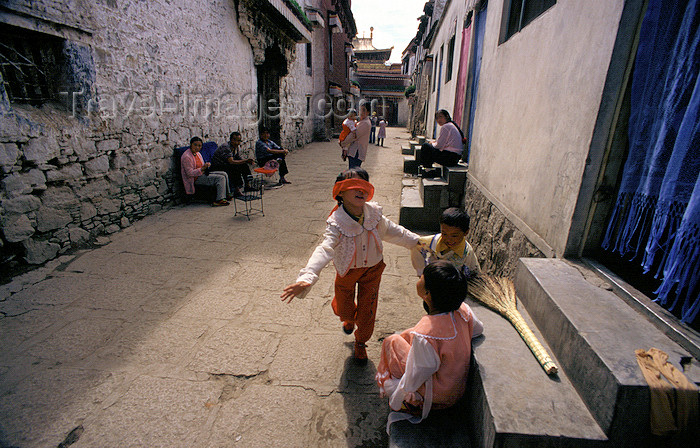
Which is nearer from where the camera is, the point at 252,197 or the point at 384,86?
the point at 252,197

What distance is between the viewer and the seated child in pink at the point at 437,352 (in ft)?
5.47

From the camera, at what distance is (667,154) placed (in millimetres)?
1654

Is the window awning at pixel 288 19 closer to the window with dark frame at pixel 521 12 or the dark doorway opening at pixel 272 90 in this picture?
the dark doorway opening at pixel 272 90

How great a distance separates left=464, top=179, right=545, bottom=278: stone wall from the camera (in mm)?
3051

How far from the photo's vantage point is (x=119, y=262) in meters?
4.15

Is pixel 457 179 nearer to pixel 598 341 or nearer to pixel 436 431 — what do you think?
pixel 598 341

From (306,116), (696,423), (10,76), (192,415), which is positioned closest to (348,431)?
(192,415)

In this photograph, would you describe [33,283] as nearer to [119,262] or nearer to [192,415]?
[119,262]

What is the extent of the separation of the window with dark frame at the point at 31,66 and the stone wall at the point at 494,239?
5.57 meters

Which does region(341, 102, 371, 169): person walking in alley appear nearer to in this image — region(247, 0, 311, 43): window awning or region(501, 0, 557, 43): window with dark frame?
region(501, 0, 557, 43): window with dark frame

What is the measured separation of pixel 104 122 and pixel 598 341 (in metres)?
6.08

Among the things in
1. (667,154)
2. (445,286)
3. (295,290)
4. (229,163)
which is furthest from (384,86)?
(445,286)

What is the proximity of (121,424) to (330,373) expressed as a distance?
4.40ft

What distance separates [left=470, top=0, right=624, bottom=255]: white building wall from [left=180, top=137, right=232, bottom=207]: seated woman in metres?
5.04
